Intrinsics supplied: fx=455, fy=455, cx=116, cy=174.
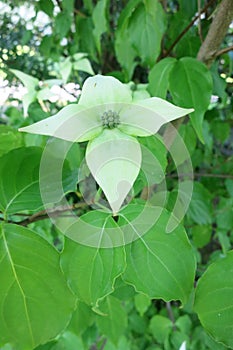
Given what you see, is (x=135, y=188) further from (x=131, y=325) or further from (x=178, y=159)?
(x=131, y=325)

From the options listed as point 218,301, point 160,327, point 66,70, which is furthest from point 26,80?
point 160,327

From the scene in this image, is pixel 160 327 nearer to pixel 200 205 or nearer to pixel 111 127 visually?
pixel 200 205

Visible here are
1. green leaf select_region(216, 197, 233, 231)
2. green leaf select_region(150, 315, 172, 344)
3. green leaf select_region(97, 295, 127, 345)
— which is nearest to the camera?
green leaf select_region(97, 295, 127, 345)

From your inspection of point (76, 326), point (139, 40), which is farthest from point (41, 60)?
point (76, 326)

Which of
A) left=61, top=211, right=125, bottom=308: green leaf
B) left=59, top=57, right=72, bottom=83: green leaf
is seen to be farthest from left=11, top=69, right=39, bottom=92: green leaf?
left=61, top=211, right=125, bottom=308: green leaf

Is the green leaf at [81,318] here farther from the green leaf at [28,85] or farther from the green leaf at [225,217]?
the green leaf at [225,217]

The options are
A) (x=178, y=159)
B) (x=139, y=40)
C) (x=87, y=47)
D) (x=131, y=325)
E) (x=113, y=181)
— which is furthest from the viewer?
(x=131, y=325)

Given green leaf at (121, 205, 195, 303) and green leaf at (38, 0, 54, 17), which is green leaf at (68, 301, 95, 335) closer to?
green leaf at (121, 205, 195, 303)

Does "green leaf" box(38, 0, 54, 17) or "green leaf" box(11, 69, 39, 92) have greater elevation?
"green leaf" box(38, 0, 54, 17)
